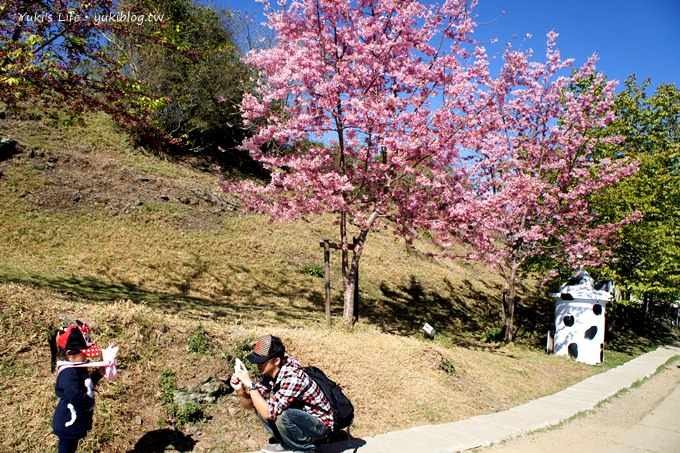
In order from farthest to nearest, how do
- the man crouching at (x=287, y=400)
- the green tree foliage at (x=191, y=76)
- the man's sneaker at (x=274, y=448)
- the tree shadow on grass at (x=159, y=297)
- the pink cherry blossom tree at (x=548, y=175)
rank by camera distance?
the green tree foliage at (x=191, y=76), the pink cherry blossom tree at (x=548, y=175), the tree shadow on grass at (x=159, y=297), the man's sneaker at (x=274, y=448), the man crouching at (x=287, y=400)

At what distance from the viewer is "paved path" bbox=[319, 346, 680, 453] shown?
5925 millimetres

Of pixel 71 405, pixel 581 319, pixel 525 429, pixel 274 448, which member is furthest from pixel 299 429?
pixel 581 319

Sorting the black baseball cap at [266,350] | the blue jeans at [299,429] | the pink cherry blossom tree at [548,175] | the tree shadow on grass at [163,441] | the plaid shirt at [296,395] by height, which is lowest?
the tree shadow on grass at [163,441]

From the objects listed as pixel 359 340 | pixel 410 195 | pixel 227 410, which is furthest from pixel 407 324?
pixel 227 410

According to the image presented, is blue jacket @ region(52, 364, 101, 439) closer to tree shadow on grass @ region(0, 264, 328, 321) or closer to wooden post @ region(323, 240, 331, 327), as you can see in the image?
tree shadow on grass @ region(0, 264, 328, 321)

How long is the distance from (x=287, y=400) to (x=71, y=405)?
70.3 inches

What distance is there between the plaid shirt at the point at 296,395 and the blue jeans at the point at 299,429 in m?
0.06

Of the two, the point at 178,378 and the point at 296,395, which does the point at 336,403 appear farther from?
the point at 178,378

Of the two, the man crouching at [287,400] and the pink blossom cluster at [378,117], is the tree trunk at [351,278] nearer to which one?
the pink blossom cluster at [378,117]

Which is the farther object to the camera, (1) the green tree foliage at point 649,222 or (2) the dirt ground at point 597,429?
(1) the green tree foliage at point 649,222

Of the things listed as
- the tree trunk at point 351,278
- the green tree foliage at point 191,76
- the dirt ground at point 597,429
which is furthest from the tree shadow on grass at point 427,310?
the green tree foliage at point 191,76

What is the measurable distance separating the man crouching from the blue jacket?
1213 mm

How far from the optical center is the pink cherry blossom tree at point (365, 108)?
36.3 feet

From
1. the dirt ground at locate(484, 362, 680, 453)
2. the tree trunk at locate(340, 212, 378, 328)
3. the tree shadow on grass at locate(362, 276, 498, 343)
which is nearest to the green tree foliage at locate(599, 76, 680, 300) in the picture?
the tree shadow on grass at locate(362, 276, 498, 343)
